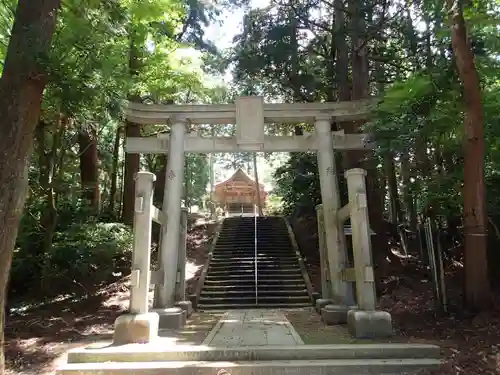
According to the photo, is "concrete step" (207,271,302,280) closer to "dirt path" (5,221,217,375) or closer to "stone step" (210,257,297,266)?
"stone step" (210,257,297,266)

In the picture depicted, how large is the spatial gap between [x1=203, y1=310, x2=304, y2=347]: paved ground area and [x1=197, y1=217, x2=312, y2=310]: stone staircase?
201 centimetres

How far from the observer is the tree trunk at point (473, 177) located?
→ 636 centimetres

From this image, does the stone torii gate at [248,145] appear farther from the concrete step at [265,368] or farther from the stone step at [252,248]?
the stone step at [252,248]

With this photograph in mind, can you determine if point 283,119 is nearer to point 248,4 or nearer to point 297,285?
point 297,285

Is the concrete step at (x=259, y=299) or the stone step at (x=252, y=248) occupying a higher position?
the stone step at (x=252, y=248)

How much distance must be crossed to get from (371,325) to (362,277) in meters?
0.72

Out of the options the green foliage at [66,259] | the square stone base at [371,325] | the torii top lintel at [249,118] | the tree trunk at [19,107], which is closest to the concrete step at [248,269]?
the green foliage at [66,259]

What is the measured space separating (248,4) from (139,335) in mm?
11026

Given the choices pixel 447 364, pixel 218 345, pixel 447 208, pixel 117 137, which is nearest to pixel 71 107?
pixel 218 345

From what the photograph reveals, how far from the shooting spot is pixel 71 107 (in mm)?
5703

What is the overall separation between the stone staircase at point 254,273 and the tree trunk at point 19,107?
7480mm

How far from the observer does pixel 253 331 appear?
716 cm

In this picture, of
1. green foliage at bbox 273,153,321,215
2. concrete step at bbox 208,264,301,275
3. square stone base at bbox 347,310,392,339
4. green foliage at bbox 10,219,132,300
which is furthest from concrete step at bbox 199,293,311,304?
square stone base at bbox 347,310,392,339

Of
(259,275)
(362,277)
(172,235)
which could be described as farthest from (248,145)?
(259,275)
